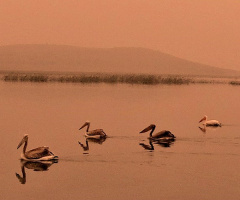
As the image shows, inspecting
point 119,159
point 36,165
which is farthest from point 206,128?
point 36,165

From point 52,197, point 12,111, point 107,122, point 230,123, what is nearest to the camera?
point 52,197

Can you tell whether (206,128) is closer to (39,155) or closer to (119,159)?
(119,159)

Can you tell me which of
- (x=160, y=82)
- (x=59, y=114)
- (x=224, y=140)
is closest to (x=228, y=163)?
(x=224, y=140)

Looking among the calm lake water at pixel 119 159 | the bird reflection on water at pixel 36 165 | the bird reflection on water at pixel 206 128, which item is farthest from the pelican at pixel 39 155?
the bird reflection on water at pixel 206 128

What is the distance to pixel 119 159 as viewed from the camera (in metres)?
15.9

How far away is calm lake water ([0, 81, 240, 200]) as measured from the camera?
40.3ft

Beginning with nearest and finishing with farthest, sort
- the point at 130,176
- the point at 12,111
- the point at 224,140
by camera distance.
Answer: the point at 130,176, the point at 224,140, the point at 12,111

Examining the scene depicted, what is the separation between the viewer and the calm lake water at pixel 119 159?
40.3 feet

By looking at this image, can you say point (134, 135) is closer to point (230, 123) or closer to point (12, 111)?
point (230, 123)

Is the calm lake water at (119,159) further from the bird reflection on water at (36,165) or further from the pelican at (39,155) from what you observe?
the pelican at (39,155)

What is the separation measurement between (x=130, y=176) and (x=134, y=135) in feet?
24.2

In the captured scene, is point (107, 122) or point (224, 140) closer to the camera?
point (224, 140)

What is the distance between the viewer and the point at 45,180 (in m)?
13.1

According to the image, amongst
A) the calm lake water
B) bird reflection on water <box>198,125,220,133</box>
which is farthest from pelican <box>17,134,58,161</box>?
bird reflection on water <box>198,125,220,133</box>
